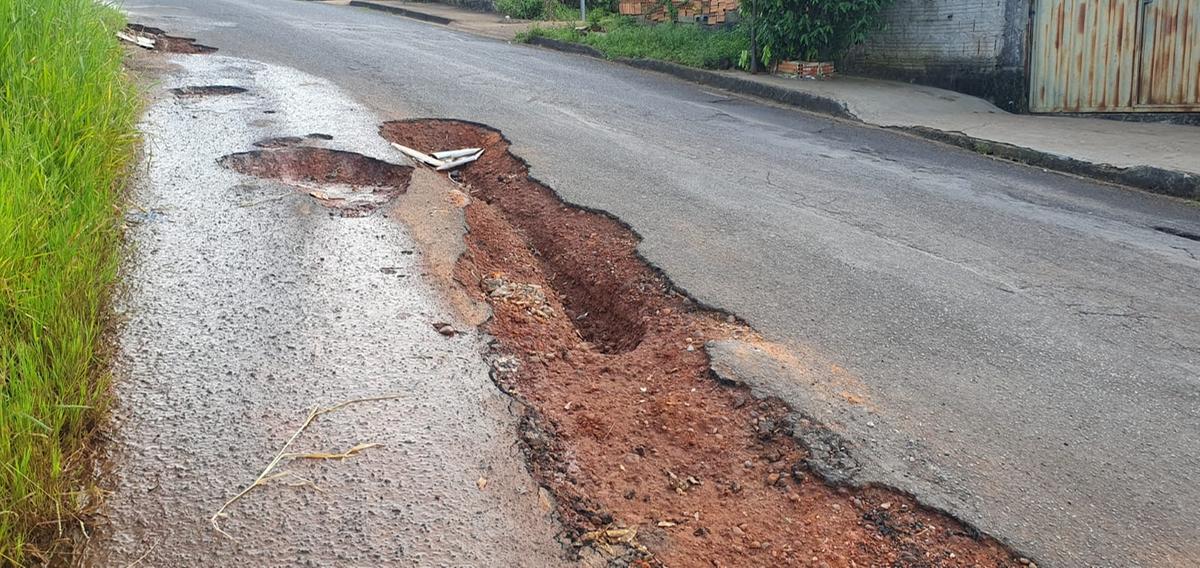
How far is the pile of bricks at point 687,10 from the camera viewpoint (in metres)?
14.8

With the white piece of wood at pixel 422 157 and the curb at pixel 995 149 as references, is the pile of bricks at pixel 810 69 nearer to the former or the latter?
the curb at pixel 995 149

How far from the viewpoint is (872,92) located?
1074 centimetres

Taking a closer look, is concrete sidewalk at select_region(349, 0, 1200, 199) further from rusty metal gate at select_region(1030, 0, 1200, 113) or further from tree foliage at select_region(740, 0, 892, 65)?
tree foliage at select_region(740, 0, 892, 65)

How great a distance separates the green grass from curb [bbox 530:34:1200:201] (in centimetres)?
34

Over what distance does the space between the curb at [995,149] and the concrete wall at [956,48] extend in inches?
69.2

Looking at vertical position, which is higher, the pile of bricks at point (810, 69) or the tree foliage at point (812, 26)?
the tree foliage at point (812, 26)

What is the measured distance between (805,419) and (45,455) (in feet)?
7.78

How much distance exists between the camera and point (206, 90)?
8.40 metres

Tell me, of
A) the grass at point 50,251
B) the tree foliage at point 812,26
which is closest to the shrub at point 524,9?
the tree foliage at point 812,26

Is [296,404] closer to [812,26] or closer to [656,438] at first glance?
[656,438]

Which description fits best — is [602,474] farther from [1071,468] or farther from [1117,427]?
[1117,427]

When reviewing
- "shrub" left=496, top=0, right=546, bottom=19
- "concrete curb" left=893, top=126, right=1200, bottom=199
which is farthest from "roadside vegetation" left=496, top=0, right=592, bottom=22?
"concrete curb" left=893, top=126, right=1200, bottom=199

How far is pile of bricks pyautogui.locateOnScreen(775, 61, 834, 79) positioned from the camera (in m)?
11.8

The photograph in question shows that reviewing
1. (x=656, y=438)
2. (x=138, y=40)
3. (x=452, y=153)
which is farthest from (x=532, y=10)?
(x=656, y=438)
